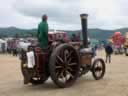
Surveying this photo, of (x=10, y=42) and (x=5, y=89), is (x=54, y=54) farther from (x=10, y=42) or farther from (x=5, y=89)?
(x=10, y=42)

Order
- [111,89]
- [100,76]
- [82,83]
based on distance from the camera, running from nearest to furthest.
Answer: [111,89], [82,83], [100,76]

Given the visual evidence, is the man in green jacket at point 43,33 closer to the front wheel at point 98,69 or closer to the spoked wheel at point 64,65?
the spoked wheel at point 64,65

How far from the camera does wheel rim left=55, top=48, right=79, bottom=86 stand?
34.2 ft

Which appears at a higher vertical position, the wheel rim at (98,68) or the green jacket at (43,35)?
the green jacket at (43,35)

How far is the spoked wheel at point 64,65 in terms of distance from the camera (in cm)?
1005

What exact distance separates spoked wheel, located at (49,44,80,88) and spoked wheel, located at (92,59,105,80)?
1347mm

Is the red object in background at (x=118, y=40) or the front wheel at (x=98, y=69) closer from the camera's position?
the front wheel at (x=98, y=69)

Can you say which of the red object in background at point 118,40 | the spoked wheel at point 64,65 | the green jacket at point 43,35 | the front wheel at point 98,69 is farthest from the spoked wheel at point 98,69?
the red object in background at point 118,40

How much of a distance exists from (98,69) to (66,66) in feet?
7.07

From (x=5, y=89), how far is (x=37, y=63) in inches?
49.1

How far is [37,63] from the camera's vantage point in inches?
400

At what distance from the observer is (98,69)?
12445mm

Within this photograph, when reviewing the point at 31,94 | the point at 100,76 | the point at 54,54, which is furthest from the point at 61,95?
the point at 100,76

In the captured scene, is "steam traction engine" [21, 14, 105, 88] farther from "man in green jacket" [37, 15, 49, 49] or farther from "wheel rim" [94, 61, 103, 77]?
"wheel rim" [94, 61, 103, 77]
